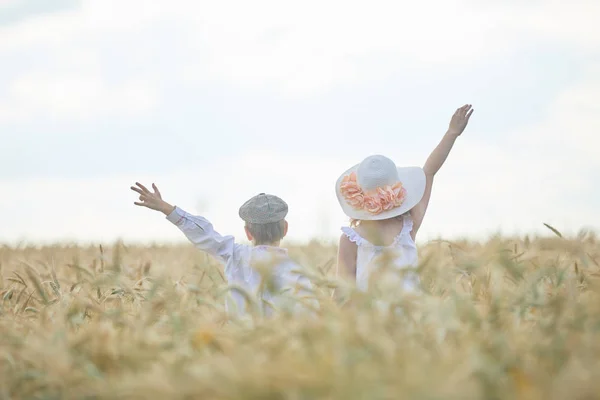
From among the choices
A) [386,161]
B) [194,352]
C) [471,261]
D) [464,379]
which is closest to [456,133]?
[386,161]

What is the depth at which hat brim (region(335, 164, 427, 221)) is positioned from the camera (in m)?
4.77

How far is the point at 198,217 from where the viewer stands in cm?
477

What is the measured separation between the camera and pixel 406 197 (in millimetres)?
4828

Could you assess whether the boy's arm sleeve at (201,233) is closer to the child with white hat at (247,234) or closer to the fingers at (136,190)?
the child with white hat at (247,234)

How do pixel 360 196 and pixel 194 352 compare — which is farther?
pixel 360 196

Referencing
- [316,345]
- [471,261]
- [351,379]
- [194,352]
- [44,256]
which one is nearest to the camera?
[351,379]

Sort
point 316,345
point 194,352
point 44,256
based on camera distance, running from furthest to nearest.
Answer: point 44,256 < point 194,352 < point 316,345

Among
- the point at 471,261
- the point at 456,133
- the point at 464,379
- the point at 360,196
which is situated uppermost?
the point at 456,133

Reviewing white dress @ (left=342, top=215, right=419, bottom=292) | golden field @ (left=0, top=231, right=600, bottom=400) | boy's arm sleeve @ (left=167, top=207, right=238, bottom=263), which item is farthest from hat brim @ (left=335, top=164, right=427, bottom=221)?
golden field @ (left=0, top=231, right=600, bottom=400)

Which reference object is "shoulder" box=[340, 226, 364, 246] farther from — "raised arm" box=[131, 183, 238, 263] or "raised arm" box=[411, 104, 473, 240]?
"raised arm" box=[131, 183, 238, 263]

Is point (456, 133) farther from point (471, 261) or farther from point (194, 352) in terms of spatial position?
point (194, 352)

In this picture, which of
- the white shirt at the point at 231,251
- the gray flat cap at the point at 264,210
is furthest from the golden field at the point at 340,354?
the gray flat cap at the point at 264,210

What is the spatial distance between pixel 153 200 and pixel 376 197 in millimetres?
1169

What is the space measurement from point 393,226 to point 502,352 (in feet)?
8.53
